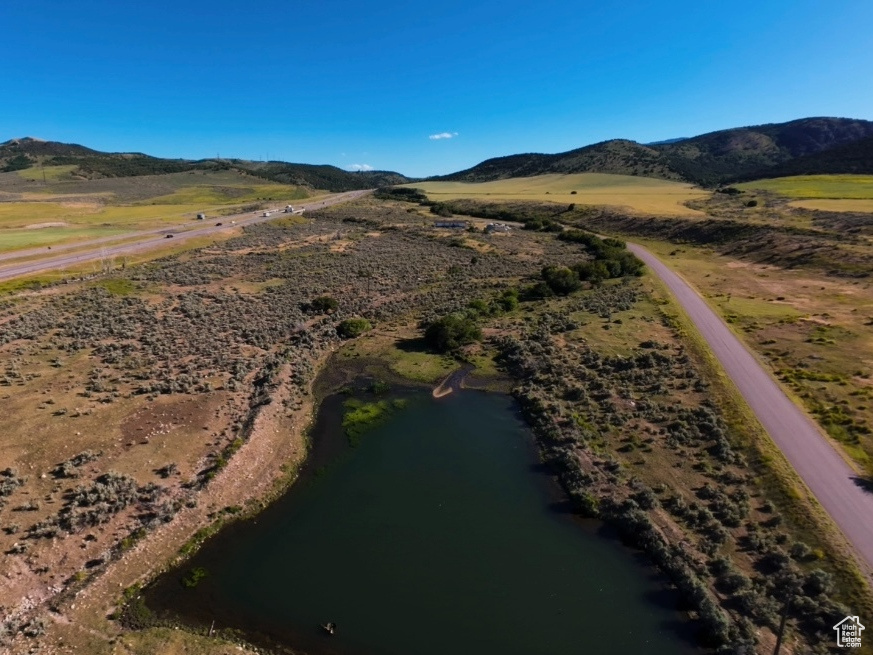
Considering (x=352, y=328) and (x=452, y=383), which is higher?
(x=352, y=328)

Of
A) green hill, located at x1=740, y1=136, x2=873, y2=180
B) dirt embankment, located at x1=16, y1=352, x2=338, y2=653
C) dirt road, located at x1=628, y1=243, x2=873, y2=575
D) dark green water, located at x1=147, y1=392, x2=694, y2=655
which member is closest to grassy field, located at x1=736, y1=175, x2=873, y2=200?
green hill, located at x1=740, y1=136, x2=873, y2=180

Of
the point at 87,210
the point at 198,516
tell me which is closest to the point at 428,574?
the point at 198,516

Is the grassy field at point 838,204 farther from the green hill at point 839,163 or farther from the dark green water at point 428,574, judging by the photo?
the dark green water at point 428,574

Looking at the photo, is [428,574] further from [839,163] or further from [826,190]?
[839,163]

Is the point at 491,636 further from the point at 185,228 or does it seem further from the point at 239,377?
the point at 185,228

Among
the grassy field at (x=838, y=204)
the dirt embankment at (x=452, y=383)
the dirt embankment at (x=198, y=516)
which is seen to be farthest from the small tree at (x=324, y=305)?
the grassy field at (x=838, y=204)

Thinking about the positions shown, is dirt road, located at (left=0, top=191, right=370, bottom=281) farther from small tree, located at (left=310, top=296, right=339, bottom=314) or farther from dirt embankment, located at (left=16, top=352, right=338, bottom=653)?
dirt embankment, located at (left=16, top=352, right=338, bottom=653)
